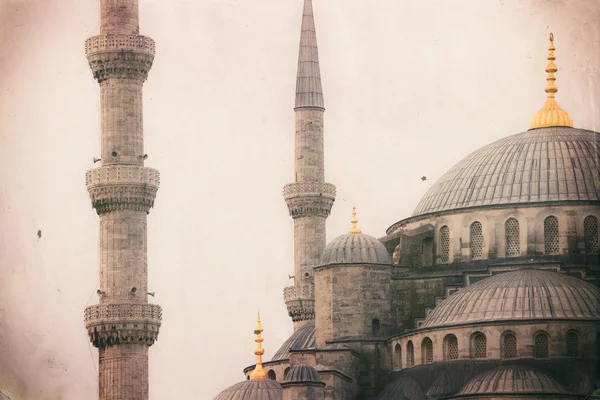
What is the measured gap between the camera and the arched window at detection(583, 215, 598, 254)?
248 ft

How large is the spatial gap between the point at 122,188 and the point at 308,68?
43.8ft

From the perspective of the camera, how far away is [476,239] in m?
76.5

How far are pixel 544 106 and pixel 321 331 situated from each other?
1164 cm

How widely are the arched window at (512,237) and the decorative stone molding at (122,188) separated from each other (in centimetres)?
1123

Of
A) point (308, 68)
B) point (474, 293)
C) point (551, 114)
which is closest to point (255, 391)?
point (474, 293)

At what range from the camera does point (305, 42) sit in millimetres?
90188

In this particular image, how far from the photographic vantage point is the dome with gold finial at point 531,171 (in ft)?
251

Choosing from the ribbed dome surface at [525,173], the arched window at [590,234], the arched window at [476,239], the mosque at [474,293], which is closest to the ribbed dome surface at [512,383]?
the mosque at [474,293]

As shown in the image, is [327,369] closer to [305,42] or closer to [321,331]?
[321,331]

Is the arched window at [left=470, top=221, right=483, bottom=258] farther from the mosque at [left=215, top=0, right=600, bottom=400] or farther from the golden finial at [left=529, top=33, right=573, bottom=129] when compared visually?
the golden finial at [left=529, top=33, right=573, bottom=129]

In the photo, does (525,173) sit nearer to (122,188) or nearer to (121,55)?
(122,188)

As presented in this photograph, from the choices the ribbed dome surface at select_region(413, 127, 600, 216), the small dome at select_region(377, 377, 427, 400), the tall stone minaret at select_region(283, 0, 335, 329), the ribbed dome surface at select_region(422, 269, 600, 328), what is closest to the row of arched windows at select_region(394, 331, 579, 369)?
the ribbed dome surface at select_region(422, 269, 600, 328)

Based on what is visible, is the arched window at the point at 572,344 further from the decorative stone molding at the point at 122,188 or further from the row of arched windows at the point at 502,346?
the decorative stone molding at the point at 122,188

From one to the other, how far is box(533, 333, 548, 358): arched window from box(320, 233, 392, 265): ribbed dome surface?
24.4 feet
